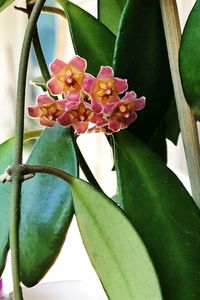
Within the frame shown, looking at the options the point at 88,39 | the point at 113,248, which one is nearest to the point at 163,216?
the point at 113,248

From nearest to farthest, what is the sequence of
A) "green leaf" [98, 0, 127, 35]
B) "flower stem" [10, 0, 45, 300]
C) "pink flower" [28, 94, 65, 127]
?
"flower stem" [10, 0, 45, 300] < "pink flower" [28, 94, 65, 127] < "green leaf" [98, 0, 127, 35]

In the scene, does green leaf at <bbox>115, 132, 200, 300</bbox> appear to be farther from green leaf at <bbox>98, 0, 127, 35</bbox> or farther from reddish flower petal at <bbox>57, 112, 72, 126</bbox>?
green leaf at <bbox>98, 0, 127, 35</bbox>

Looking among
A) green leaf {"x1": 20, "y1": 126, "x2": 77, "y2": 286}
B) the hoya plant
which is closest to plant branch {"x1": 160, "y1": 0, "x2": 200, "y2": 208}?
the hoya plant

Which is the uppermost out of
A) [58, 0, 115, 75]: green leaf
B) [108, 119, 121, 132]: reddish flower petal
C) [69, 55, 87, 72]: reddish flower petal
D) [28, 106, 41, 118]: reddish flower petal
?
[58, 0, 115, 75]: green leaf

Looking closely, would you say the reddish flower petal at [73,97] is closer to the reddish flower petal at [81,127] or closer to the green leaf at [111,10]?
the reddish flower petal at [81,127]

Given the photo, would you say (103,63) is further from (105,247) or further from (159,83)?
(105,247)

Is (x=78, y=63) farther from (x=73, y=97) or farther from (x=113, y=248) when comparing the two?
(x=113, y=248)
